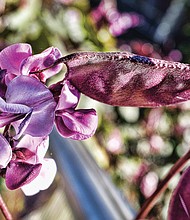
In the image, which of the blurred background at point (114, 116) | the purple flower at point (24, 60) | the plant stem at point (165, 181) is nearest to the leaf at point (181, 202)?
the plant stem at point (165, 181)

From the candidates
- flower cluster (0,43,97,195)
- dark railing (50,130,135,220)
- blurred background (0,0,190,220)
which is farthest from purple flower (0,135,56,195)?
blurred background (0,0,190,220)

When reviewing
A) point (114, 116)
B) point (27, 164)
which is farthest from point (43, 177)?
point (114, 116)

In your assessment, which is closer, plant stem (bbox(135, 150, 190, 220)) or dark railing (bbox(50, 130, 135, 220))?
plant stem (bbox(135, 150, 190, 220))

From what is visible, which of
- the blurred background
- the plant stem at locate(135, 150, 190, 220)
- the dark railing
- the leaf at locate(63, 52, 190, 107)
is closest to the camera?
the leaf at locate(63, 52, 190, 107)

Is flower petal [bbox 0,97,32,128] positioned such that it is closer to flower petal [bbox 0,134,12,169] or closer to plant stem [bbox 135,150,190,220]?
flower petal [bbox 0,134,12,169]

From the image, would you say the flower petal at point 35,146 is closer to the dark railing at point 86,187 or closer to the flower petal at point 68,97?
the flower petal at point 68,97

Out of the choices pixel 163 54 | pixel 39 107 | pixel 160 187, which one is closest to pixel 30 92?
pixel 39 107

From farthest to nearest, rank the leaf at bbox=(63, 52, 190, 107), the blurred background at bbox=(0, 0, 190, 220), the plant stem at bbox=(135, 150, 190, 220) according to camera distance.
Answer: the blurred background at bbox=(0, 0, 190, 220)
the plant stem at bbox=(135, 150, 190, 220)
the leaf at bbox=(63, 52, 190, 107)
